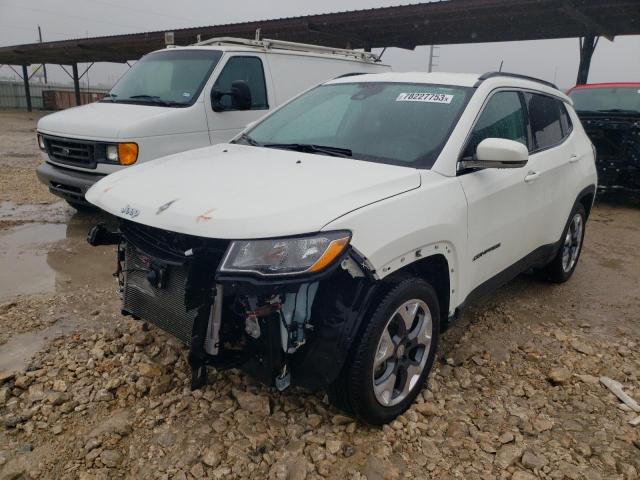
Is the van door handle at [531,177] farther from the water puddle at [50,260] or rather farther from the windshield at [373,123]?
the water puddle at [50,260]

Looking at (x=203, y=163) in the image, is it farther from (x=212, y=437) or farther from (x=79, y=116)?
(x=79, y=116)

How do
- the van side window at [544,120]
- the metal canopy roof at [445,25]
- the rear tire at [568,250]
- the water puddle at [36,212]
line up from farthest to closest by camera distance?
the metal canopy roof at [445,25], the water puddle at [36,212], the rear tire at [568,250], the van side window at [544,120]

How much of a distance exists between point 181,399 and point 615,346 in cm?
297

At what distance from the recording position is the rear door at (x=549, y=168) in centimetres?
368

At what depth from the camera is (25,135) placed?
1695 cm

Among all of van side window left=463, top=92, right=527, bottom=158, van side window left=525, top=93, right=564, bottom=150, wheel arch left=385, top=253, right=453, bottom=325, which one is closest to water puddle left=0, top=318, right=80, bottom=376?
wheel arch left=385, top=253, right=453, bottom=325

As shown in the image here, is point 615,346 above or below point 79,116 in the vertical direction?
below

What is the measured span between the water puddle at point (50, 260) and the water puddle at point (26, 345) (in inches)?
28.1

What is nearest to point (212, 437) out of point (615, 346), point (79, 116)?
point (615, 346)

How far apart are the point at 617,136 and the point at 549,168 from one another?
4.85 metres

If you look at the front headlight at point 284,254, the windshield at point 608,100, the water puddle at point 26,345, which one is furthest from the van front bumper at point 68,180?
the windshield at point 608,100

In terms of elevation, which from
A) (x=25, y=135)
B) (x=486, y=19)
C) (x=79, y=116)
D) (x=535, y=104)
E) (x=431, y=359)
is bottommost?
(x=25, y=135)

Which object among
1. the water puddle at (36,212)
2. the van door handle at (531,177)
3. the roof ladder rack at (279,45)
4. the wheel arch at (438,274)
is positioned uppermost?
the roof ladder rack at (279,45)

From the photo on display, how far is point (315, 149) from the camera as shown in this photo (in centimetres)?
313
